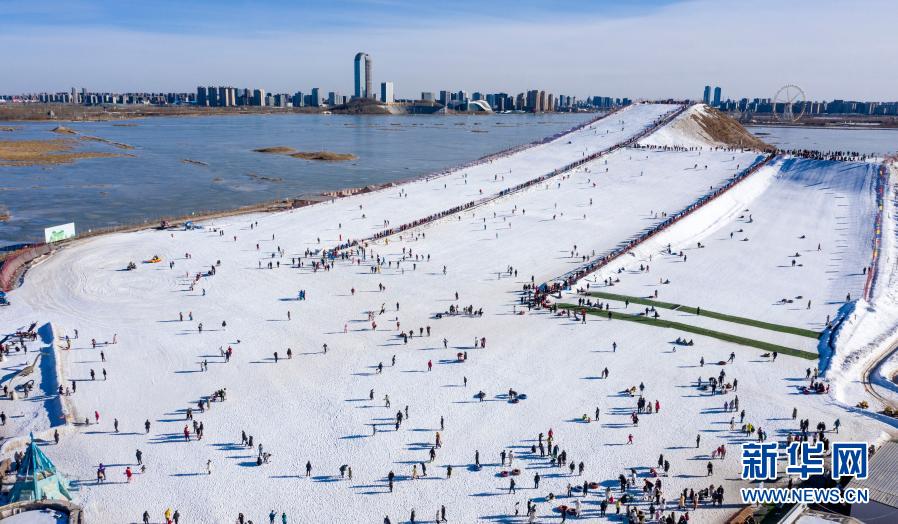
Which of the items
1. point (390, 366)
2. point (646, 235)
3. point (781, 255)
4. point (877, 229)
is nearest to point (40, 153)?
point (646, 235)

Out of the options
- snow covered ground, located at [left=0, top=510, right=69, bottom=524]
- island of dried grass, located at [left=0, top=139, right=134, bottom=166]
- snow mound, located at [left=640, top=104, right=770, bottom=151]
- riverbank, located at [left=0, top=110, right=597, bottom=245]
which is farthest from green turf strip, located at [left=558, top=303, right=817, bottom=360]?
island of dried grass, located at [left=0, top=139, right=134, bottom=166]

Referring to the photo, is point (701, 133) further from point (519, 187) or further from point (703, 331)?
point (703, 331)

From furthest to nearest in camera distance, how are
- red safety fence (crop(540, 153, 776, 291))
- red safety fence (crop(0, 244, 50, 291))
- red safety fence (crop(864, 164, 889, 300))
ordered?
red safety fence (crop(540, 153, 776, 291)) < red safety fence (crop(864, 164, 889, 300)) < red safety fence (crop(0, 244, 50, 291))

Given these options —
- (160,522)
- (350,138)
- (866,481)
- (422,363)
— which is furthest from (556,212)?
(350,138)

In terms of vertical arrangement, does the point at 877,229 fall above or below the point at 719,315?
above

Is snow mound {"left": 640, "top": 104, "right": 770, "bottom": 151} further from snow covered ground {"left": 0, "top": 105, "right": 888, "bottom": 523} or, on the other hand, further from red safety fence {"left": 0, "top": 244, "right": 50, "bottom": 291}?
red safety fence {"left": 0, "top": 244, "right": 50, "bottom": 291}

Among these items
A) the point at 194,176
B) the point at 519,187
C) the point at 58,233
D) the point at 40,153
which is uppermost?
the point at 40,153

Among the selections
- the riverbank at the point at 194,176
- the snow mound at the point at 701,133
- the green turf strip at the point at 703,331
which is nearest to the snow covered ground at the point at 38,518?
the green turf strip at the point at 703,331

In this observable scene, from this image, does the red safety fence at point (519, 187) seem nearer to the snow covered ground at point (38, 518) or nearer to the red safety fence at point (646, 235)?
the red safety fence at point (646, 235)
